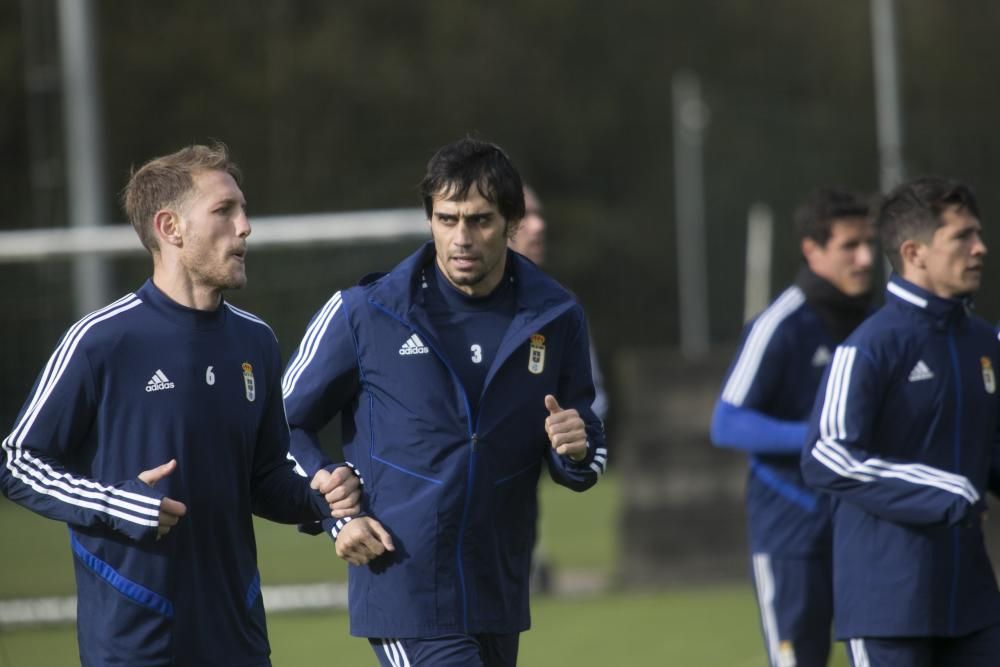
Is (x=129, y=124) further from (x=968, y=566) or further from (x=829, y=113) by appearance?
(x=968, y=566)

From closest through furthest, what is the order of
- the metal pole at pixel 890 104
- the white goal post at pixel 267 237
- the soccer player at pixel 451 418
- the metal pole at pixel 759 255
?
the soccer player at pixel 451 418, the white goal post at pixel 267 237, the metal pole at pixel 890 104, the metal pole at pixel 759 255

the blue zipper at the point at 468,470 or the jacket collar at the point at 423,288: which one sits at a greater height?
the jacket collar at the point at 423,288

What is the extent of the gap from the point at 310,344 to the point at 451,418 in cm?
52

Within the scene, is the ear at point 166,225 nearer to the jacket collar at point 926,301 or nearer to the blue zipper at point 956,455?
the jacket collar at point 926,301

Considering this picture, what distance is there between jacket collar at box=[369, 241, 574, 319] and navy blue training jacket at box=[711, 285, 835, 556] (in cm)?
193

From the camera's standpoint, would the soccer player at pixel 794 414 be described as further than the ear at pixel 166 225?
Yes

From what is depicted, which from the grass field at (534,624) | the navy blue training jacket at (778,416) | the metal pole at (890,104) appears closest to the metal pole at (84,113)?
the grass field at (534,624)

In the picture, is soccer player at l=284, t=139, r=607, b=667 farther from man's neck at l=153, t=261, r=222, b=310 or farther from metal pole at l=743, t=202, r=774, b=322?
metal pole at l=743, t=202, r=774, b=322

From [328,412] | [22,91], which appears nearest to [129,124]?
[22,91]

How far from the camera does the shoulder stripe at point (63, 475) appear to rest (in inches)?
180

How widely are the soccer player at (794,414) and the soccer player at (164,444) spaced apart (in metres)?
2.65

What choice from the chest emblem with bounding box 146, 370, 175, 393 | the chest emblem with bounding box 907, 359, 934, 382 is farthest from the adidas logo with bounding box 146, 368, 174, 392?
the chest emblem with bounding box 907, 359, 934, 382

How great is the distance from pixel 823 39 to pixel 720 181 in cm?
419

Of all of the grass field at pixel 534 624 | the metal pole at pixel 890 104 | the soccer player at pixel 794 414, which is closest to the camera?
the soccer player at pixel 794 414
